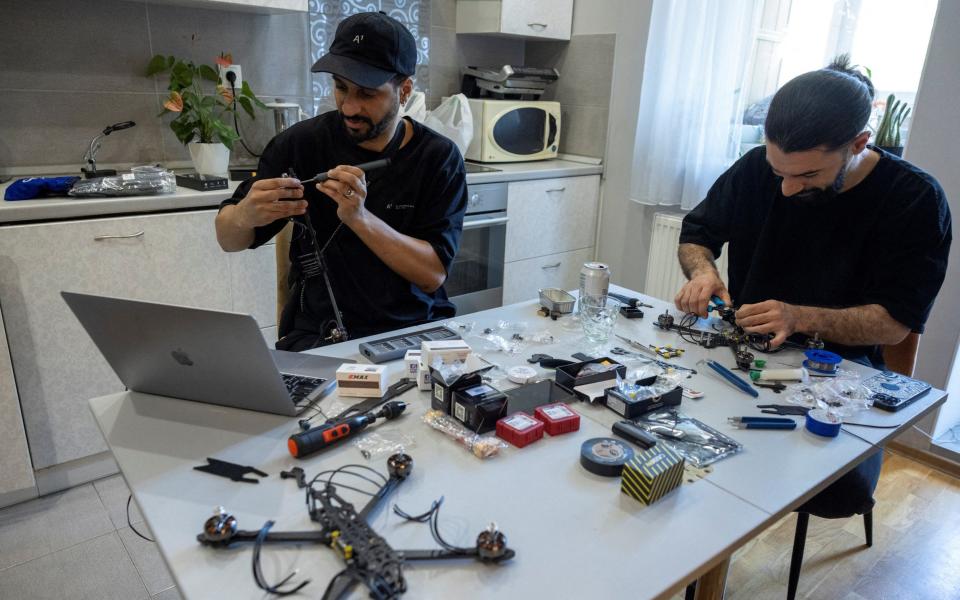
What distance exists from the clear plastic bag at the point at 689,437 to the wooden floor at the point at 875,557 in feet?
2.77

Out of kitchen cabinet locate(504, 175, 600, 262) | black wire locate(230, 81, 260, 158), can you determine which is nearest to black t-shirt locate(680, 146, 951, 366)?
kitchen cabinet locate(504, 175, 600, 262)

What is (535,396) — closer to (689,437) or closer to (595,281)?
(689,437)

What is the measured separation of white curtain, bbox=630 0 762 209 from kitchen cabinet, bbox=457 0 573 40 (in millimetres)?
541

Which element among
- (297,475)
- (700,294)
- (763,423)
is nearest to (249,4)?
(700,294)

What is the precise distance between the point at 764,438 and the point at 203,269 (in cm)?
186

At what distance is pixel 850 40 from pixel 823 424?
6.82 ft

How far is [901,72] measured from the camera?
7.96 ft

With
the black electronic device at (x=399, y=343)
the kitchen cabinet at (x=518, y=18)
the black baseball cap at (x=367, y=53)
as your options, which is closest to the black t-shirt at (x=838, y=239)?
the black electronic device at (x=399, y=343)

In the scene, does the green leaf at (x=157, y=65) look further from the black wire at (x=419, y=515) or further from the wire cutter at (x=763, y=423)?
the wire cutter at (x=763, y=423)

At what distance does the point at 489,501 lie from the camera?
878mm

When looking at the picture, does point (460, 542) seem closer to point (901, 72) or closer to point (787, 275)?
point (787, 275)

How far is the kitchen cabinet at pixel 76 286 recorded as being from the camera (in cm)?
189

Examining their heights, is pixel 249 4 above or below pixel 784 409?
above

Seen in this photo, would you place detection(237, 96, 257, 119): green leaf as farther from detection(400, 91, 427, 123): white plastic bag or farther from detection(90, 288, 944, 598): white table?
detection(90, 288, 944, 598): white table
